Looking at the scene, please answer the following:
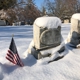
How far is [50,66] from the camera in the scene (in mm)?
3893

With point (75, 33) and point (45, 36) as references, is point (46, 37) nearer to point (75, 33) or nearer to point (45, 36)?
point (45, 36)

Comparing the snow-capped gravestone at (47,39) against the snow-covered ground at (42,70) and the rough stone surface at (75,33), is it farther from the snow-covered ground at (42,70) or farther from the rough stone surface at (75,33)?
the rough stone surface at (75,33)

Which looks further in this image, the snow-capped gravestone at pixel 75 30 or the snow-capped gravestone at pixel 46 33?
the snow-capped gravestone at pixel 75 30

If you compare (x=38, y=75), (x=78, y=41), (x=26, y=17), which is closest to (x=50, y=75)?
(x=38, y=75)

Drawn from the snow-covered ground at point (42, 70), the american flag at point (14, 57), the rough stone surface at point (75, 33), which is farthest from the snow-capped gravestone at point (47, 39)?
the rough stone surface at point (75, 33)

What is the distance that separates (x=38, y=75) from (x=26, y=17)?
961 inches

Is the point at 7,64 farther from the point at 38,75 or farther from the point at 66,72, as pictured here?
the point at 66,72

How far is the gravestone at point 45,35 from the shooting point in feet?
13.7

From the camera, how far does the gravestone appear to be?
4164 millimetres

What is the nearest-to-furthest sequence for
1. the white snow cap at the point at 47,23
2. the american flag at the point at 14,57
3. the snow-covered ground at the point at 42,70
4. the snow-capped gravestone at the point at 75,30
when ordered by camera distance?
the snow-covered ground at the point at 42,70 < the american flag at the point at 14,57 < the white snow cap at the point at 47,23 < the snow-capped gravestone at the point at 75,30

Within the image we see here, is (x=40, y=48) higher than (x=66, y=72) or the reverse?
higher

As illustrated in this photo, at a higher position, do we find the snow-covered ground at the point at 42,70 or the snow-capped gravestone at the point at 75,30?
the snow-capped gravestone at the point at 75,30

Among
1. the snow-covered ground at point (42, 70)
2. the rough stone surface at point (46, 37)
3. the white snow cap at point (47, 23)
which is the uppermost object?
the white snow cap at point (47, 23)

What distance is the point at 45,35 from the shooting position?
4195mm
